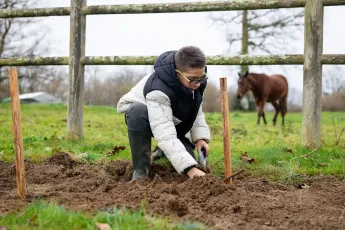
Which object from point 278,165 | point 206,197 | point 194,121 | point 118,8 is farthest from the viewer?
point 118,8

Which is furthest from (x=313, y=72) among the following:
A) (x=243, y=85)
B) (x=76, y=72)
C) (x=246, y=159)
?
(x=243, y=85)

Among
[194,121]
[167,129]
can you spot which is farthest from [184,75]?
[194,121]

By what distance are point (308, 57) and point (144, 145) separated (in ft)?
7.90

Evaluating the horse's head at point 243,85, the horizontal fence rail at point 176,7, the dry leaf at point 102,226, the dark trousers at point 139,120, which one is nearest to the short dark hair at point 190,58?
the dark trousers at point 139,120

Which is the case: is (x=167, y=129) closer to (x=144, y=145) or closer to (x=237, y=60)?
(x=144, y=145)

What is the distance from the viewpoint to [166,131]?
3.39 meters

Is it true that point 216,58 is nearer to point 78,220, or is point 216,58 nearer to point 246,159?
point 246,159

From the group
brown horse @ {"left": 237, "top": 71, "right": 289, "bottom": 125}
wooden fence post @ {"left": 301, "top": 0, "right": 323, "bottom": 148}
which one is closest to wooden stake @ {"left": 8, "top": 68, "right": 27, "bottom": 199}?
wooden fence post @ {"left": 301, "top": 0, "right": 323, "bottom": 148}

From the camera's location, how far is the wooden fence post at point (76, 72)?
229 inches

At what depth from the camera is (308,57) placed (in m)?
5.06

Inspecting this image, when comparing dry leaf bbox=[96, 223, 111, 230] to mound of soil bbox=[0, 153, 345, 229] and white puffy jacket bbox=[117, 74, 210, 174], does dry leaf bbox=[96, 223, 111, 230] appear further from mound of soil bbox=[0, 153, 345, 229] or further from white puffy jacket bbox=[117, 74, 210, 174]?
white puffy jacket bbox=[117, 74, 210, 174]

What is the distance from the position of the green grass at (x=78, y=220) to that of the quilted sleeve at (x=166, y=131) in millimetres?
1005

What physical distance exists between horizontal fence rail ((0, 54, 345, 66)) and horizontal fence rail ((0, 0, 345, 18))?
1.90 feet

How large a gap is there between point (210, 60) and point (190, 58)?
6.50 ft
